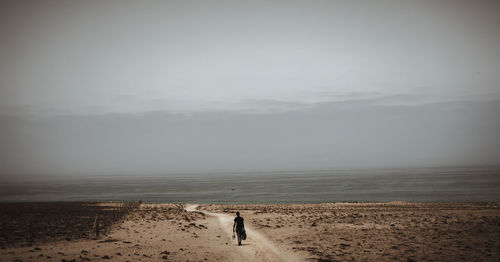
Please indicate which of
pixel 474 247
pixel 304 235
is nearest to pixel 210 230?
pixel 304 235

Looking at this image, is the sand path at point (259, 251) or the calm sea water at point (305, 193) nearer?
the sand path at point (259, 251)

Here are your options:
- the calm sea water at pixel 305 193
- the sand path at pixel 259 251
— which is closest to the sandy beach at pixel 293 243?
the sand path at pixel 259 251

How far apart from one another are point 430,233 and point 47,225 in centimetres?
3095

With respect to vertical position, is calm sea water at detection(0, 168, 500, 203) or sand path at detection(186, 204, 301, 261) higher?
sand path at detection(186, 204, 301, 261)

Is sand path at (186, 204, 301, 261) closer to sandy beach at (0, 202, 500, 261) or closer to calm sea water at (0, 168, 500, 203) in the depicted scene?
sandy beach at (0, 202, 500, 261)

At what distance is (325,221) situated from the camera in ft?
100

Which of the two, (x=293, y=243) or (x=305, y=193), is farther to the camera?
(x=305, y=193)

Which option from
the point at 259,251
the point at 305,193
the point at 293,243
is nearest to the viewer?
the point at 259,251

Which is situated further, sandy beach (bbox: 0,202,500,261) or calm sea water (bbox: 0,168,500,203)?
calm sea water (bbox: 0,168,500,203)

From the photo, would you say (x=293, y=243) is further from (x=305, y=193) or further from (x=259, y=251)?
(x=305, y=193)

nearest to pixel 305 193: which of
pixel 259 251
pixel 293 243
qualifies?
pixel 293 243

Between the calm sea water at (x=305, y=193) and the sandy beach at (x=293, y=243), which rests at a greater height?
the sandy beach at (x=293, y=243)

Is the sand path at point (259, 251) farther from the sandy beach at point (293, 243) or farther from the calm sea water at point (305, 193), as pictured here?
the calm sea water at point (305, 193)

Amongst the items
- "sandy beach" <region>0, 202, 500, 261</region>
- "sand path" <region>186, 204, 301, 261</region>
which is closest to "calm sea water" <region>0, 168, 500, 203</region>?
"sandy beach" <region>0, 202, 500, 261</region>
